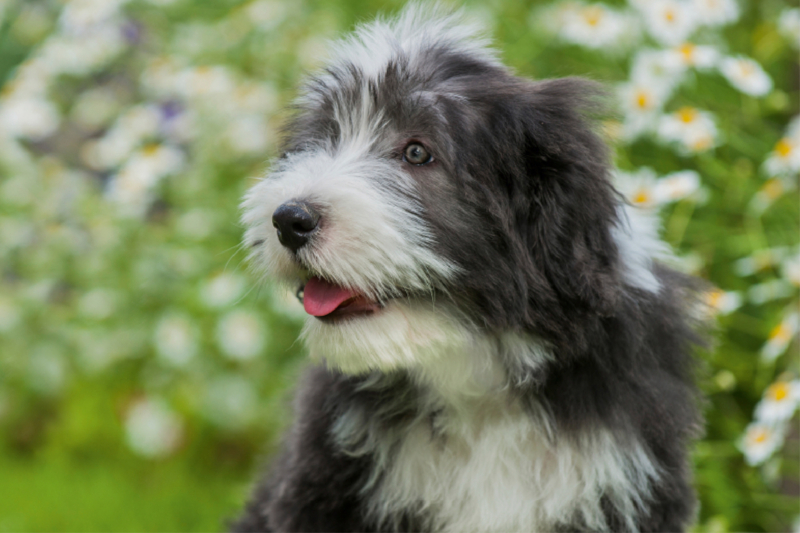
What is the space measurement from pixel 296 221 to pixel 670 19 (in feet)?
8.40

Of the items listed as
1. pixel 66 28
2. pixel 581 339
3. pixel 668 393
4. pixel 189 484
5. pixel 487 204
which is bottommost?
pixel 189 484

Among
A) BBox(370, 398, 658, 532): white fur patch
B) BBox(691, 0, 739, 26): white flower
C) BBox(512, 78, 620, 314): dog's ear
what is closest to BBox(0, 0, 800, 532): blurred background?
BBox(691, 0, 739, 26): white flower

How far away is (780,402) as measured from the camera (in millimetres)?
3447

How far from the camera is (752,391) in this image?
427 centimetres

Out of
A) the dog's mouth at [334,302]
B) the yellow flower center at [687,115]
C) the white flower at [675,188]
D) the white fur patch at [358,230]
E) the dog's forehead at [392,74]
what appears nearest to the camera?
the white fur patch at [358,230]

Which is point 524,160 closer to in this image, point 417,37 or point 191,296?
point 417,37

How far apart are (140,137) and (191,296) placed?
1.06 metres

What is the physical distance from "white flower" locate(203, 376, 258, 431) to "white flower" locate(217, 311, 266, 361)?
12.2 inches

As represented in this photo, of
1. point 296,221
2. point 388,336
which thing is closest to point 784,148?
point 388,336

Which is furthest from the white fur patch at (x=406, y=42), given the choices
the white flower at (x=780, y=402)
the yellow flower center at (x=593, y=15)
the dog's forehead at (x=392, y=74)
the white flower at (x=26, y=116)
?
the white flower at (x=26, y=116)

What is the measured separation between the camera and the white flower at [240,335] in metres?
4.33

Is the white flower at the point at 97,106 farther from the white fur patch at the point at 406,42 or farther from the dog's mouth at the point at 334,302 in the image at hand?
the dog's mouth at the point at 334,302

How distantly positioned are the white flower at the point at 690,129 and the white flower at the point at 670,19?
14.0 inches

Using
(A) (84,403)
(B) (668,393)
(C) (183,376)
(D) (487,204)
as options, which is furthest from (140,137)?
(B) (668,393)
